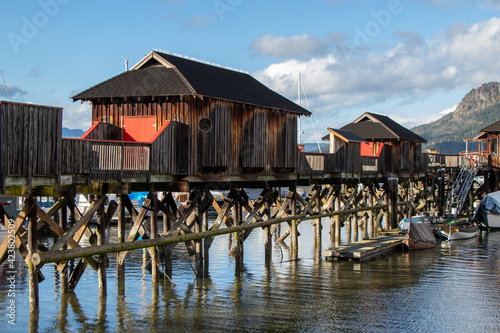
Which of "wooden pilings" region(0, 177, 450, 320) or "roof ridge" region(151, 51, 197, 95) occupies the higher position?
"roof ridge" region(151, 51, 197, 95)

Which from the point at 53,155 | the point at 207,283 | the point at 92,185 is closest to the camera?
the point at 53,155

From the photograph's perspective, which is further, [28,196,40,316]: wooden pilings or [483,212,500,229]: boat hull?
[483,212,500,229]: boat hull

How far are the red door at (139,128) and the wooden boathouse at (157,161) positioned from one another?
0.04 metres

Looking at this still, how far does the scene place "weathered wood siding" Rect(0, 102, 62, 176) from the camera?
49.0 feet

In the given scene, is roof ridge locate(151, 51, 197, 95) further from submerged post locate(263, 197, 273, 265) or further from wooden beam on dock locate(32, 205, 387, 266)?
submerged post locate(263, 197, 273, 265)

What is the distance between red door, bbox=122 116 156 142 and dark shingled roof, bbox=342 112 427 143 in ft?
70.8

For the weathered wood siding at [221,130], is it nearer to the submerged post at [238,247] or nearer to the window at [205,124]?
the window at [205,124]

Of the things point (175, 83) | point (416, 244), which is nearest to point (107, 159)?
point (175, 83)

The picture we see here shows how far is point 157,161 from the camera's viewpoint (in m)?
19.7

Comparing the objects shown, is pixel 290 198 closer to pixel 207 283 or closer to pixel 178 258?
pixel 178 258

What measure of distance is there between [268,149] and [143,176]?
7.69 metres

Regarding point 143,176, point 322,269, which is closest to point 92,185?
point 143,176

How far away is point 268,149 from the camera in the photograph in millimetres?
25359

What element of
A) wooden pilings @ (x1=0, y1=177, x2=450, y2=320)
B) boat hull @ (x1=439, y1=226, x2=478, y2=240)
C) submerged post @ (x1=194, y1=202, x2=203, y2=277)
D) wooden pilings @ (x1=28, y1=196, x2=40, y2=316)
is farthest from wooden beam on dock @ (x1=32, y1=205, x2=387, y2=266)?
boat hull @ (x1=439, y1=226, x2=478, y2=240)
